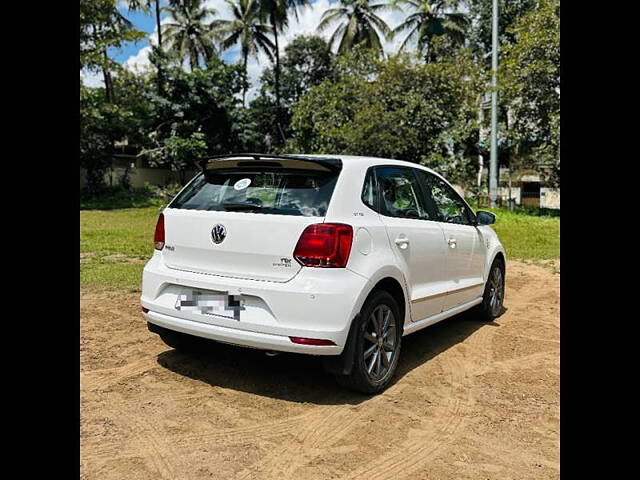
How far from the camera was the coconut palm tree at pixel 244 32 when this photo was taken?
3625cm

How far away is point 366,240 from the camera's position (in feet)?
12.6

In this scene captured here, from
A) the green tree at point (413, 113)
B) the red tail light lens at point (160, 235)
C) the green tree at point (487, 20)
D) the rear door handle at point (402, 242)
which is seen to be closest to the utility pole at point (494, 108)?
the green tree at point (413, 113)

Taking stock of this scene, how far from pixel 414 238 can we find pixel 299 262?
1236 mm

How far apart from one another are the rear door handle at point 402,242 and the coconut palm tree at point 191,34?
35.8 meters

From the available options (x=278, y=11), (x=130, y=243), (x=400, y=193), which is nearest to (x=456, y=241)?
(x=400, y=193)

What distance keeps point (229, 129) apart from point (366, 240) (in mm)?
27893

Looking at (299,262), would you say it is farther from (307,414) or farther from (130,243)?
(130,243)

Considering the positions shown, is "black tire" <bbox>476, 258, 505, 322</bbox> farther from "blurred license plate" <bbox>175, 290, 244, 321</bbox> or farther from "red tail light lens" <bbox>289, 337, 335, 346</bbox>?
"blurred license plate" <bbox>175, 290, 244, 321</bbox>

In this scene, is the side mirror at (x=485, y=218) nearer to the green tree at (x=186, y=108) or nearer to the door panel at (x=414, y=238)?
the door panel at (x=414, y=238)

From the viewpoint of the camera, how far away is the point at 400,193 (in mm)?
4617

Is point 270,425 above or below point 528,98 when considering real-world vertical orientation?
below

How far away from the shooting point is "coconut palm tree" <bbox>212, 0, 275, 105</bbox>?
119 feet
